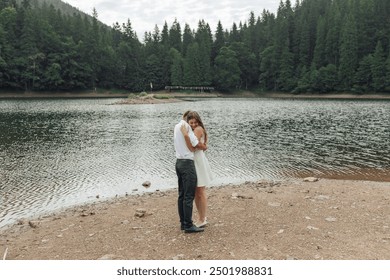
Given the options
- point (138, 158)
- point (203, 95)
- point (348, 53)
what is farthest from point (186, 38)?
point (138, 158)

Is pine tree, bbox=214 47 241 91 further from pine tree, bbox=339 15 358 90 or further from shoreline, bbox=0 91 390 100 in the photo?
pine tree, bbox=339 15 358 90

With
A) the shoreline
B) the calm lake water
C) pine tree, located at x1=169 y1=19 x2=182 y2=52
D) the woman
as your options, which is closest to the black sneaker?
the woman

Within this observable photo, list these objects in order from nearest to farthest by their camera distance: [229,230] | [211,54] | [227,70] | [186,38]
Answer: [229,230]
[227,70]
[211,54]
[186,38]

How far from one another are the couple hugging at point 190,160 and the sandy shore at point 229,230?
796mm

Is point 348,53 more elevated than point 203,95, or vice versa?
point 348,53

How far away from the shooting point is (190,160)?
24.0 feet

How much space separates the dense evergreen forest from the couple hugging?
97542mm

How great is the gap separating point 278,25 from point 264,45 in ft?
38.1

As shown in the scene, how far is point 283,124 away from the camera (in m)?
37.5

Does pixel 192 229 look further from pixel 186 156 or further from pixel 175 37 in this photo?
pixel 175 37

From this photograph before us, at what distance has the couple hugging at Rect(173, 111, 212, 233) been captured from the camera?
284 inches

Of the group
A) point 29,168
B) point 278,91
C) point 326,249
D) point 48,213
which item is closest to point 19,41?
point 278,91

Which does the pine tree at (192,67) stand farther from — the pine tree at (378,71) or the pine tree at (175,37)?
the pine tree at (378,71)

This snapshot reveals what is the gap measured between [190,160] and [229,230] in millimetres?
1928
